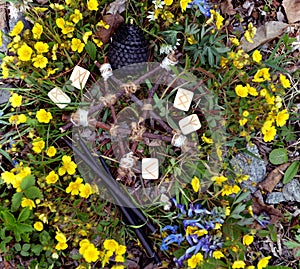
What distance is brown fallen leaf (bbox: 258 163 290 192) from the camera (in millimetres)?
2602

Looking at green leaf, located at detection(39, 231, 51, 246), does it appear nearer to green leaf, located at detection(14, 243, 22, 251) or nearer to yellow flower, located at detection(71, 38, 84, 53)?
green leaf, located at detection(14, 243, 22, 251)

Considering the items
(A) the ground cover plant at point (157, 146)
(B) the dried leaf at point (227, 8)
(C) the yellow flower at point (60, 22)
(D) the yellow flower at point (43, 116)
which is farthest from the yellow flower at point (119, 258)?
(B) the dried leaf at point (227, 8)

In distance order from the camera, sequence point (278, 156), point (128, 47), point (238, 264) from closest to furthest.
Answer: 1. point (238, 264)
2. point (128, 47)
3. point (278, 156)

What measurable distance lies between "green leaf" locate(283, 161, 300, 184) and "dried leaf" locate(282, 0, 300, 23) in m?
0.87

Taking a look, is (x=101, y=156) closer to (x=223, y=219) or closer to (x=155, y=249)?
(x=155, y=249)

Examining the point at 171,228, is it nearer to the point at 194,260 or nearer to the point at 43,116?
the point at 194,260

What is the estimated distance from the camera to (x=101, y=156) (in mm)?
2443

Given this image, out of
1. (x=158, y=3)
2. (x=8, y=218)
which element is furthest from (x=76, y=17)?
(x=8, y=218)

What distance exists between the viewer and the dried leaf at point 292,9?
2727 millimetres

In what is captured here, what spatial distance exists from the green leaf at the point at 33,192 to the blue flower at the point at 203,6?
127 centimetres

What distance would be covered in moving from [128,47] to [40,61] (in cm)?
47

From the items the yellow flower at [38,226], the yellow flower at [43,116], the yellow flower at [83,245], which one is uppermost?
the yellow flower at [43,116]

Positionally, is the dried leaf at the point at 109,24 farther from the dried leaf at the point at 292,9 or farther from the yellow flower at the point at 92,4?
the dried leaf at the point at 292,9

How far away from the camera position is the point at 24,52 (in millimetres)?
2324
